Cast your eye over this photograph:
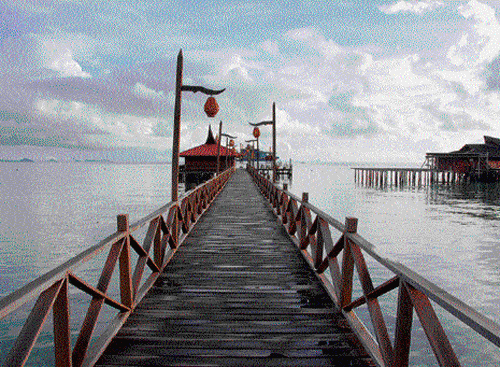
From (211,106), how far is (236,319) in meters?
6.07

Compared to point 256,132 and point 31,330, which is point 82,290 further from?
point 256,132

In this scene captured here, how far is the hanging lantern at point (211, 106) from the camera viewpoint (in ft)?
29.1

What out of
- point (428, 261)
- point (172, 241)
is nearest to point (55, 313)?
point (172, 241)

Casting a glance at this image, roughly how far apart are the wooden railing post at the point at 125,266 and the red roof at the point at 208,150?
1526 inches

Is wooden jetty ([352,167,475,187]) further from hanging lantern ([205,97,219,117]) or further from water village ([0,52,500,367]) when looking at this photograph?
water village ([0,52,500,367])

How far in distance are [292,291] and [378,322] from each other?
2121 millimetres

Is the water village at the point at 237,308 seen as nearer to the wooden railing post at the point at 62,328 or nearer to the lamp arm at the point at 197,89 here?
the wooden railing post at the point at 62,328

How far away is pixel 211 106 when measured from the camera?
29.3 ft

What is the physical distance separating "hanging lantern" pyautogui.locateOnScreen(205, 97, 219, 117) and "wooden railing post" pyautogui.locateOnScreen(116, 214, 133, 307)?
17.7 ft

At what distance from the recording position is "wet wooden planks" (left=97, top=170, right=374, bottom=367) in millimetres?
3318

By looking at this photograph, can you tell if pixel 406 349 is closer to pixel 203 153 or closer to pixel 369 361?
pixel 369 361

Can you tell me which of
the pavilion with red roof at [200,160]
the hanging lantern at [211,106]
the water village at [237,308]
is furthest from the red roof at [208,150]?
the water village at [237,308]

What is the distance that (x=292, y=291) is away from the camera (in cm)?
Result: 509

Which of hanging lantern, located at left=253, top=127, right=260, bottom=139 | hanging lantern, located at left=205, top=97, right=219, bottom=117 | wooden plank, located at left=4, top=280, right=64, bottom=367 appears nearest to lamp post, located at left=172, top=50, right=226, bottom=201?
hanging lantern, located at left=205, top=97, right=219, bottom=117
